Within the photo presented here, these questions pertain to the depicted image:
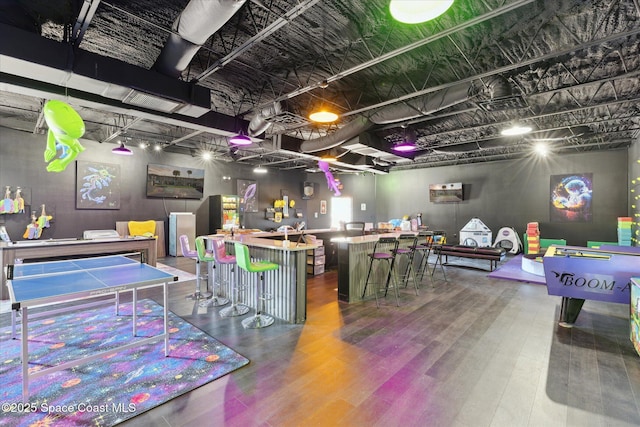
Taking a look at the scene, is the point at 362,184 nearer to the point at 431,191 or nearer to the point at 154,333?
the point at 431,191

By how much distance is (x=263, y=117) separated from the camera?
18.7ft

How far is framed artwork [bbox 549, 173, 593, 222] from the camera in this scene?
31.0 ft

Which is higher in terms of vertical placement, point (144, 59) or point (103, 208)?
point (144, 59)

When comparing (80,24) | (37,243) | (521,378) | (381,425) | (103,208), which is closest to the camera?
(381,425)

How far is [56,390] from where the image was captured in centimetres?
235

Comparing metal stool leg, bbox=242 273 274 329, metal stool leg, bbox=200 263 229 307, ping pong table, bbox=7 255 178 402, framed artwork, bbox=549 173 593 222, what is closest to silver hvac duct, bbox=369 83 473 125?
metal stool leg, bbox=242 273 274 329

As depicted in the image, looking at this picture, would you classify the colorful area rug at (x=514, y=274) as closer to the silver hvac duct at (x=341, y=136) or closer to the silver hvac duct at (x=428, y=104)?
the silver hvac duct at (x=428, y=104)

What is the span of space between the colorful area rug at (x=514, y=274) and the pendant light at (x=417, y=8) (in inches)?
234

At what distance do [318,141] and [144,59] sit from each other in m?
4.08

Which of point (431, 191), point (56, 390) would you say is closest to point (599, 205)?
point (431, 191)

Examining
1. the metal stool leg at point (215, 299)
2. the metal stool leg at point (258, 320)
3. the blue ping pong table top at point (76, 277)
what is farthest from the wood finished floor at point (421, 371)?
the blue ping pong table top at point (76, 277)

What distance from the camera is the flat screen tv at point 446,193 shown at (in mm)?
11766

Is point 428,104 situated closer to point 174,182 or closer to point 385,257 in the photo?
point 385,257

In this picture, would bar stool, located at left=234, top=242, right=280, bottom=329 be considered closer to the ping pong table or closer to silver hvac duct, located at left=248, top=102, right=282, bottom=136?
the ping pong table
